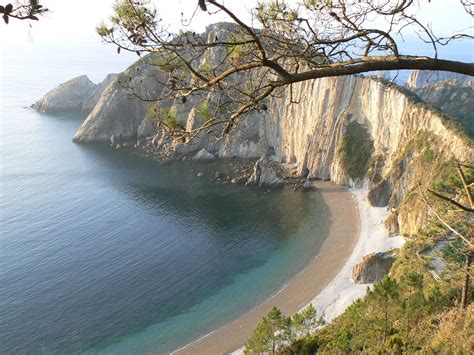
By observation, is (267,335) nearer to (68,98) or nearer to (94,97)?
(94,97)

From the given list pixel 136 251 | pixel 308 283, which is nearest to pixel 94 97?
pixel 136 251

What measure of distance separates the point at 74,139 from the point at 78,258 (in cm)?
5577

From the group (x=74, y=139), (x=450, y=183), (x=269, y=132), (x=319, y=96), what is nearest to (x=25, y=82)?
(x=74, y=139)

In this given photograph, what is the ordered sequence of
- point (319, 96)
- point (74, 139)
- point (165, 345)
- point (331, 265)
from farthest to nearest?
1. point (74, 139)
2. point (319, 96)
3. point (331, 265)
4. point (165, 345)

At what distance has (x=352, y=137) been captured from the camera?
6203 cm

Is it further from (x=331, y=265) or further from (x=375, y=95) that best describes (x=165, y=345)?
(x=375, y=95)

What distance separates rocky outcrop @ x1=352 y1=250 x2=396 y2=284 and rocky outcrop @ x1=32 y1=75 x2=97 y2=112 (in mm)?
113397

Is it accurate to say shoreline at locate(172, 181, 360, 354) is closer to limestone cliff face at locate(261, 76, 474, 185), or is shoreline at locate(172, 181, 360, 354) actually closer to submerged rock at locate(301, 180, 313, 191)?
submerged rock at locate(301, 180, 313, 191)

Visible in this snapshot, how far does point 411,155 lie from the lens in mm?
48188

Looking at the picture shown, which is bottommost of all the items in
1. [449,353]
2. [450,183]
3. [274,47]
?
[449,353]

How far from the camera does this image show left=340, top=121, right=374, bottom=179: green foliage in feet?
194

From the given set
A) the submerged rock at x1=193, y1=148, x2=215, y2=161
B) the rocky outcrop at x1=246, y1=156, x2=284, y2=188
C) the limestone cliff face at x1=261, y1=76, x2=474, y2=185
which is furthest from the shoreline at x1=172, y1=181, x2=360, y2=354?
the submerged rock at x1=193, y1=148, x2=215, y2=161

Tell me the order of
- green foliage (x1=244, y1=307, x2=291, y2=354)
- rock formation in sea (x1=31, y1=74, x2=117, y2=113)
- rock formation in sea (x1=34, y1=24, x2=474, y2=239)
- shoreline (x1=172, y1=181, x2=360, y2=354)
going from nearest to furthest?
green foliage (x1=244, y1=307, x2=291, y2=354)
shoreline (x1=172, y1=181, x2=360, y2=354)
rock formation in sea (x1=34, y1=24, x2=474, y2=239)
rock formation in sea (x1=31, y1=74, x2=117, y2=113)

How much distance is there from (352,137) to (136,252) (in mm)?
36830
